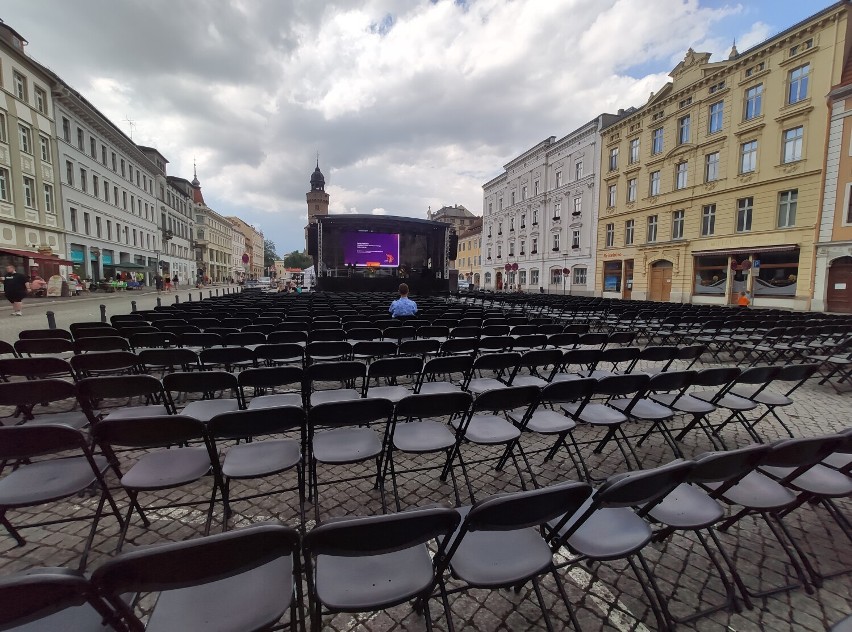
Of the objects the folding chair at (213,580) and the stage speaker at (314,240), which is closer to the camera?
the folding chair at (213,580)

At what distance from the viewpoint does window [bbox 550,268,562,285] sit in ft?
114

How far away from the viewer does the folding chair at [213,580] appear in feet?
3.49

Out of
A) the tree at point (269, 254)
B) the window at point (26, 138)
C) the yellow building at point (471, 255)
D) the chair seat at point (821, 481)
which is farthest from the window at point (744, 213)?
the tree at point (269, 254)

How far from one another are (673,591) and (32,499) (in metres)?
3.45

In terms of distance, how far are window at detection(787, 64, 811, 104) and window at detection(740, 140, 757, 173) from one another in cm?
218

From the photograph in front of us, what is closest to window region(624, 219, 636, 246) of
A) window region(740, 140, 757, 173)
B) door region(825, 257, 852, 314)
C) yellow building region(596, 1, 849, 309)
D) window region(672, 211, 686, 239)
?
yellow building region(596, 1, 849, 309)

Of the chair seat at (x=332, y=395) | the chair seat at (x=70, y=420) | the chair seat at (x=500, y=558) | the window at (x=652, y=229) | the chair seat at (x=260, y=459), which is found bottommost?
the chair seat at (x=500, y=558)

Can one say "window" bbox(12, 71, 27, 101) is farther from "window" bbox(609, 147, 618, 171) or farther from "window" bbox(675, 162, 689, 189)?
"window" bbox(675, 162, 689, 189)

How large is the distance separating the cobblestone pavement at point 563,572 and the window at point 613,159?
103ft


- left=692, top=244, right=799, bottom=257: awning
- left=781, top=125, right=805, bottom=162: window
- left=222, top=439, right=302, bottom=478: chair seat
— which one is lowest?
left=222, top=439, right=302, bottom=478: chair seat

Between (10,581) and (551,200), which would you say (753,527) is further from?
(551,200)

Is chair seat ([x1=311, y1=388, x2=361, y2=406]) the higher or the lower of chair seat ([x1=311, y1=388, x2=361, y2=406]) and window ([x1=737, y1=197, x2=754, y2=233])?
the lower

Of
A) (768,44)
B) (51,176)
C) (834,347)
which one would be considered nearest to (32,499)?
(834,347)

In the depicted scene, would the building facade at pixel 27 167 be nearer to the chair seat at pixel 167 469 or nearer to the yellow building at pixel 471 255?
the chair seat at pixel 167 469
